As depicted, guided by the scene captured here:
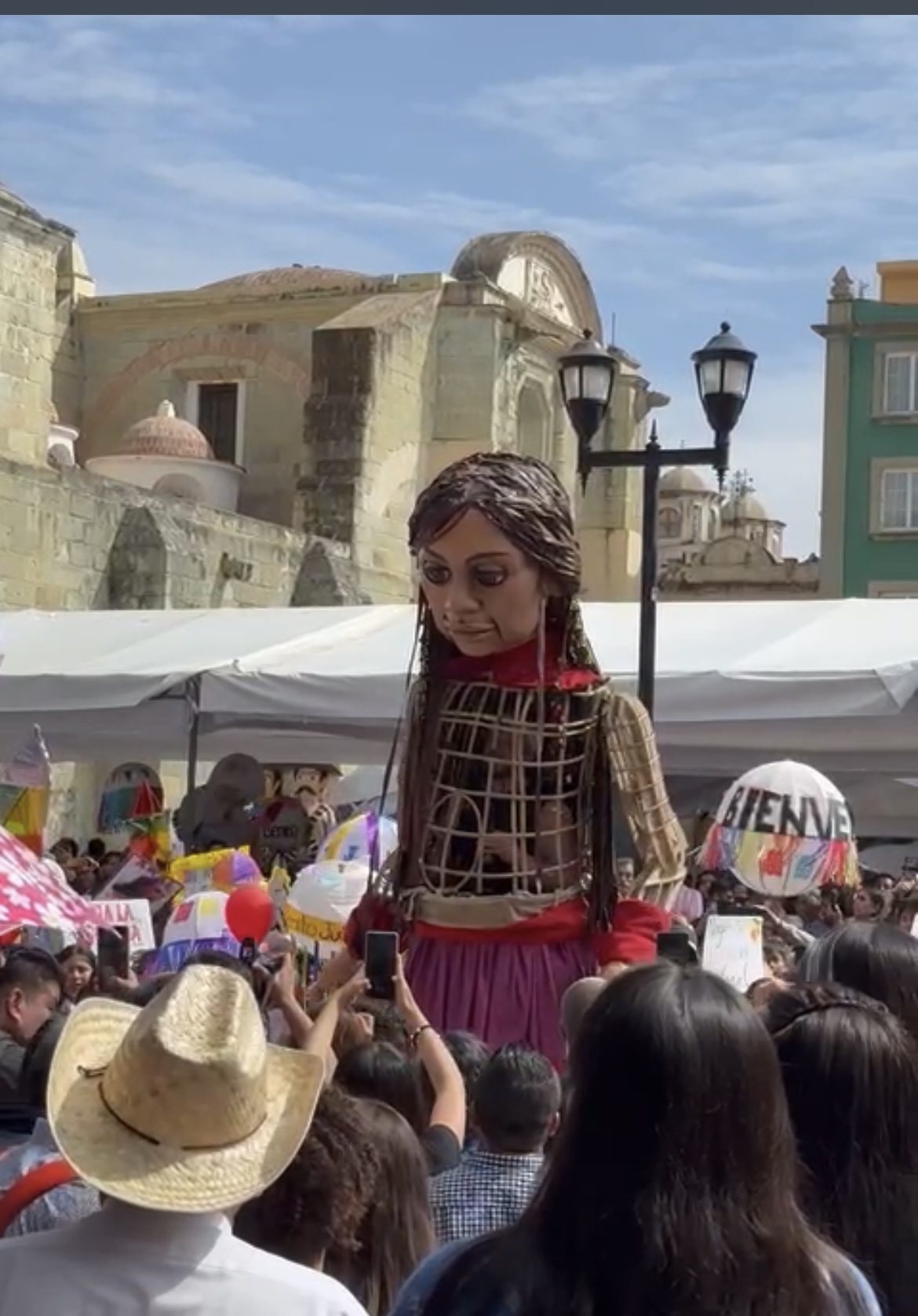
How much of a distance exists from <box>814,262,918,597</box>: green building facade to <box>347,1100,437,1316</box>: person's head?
111 ft

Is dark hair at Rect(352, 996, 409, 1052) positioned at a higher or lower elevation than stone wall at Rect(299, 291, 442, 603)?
lower

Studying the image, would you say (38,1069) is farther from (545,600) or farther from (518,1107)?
(545,600)

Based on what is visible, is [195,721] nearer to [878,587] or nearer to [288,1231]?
[288,1231]

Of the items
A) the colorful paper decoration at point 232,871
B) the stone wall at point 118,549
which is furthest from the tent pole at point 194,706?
the stone wall at point 118,549

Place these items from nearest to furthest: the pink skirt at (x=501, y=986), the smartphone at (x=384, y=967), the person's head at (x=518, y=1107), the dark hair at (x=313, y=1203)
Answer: the dark hair at (x=313, y=1203) < the person's head at (x=518, y=1107) < the smartphone at (x=384, y=967) < the pink skirt at (x=501, y=986)

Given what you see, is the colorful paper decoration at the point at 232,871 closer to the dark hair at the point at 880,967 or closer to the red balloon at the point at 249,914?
the red balloon at the point at 249,914

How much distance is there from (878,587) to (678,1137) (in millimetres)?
35010

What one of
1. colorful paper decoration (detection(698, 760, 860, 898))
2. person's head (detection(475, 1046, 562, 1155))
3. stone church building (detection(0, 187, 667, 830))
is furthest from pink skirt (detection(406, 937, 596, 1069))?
stone church building (detection(0, 187, 667, 830))

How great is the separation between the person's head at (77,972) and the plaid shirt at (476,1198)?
2.57 metres

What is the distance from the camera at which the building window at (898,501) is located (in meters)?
36.5

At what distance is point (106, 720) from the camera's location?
38.5 ft

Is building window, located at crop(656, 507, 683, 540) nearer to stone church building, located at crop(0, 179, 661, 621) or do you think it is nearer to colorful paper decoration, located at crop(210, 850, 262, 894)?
stone church building, located at crop(0, 179, 661, 621)

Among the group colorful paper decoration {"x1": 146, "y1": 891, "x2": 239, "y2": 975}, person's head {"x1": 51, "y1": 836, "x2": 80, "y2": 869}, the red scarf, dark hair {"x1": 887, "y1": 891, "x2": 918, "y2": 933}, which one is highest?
the red scarf

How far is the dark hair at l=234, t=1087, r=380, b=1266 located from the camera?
2.90 metres
